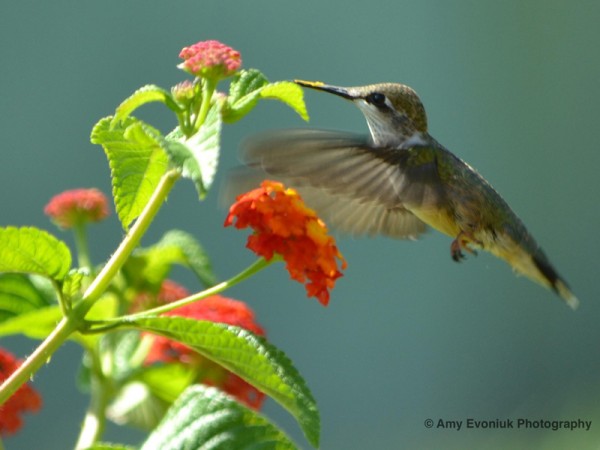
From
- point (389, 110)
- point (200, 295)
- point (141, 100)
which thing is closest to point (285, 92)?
point (141, 100)

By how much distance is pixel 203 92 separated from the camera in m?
1.32

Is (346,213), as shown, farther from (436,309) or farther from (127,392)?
(436,309)

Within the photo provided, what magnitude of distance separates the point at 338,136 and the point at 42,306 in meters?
0.56

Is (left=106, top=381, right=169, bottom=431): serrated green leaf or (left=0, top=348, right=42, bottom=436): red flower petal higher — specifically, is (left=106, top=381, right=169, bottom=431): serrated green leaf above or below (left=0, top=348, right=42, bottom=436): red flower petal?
above

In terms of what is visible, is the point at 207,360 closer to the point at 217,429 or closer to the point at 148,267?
the point at 148,267

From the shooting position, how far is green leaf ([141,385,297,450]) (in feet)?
3.89

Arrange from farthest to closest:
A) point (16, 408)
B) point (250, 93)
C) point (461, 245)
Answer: point (461, 245) → point (16, 408) → point (250, 93)

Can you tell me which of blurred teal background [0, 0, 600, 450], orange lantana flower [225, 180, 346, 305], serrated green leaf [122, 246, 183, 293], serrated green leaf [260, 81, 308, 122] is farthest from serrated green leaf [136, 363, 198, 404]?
blurred teal background [0, 0, 600, 450]

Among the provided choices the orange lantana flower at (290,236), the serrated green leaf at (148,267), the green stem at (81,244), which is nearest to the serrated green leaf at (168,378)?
the serrated green leaf at (148,267)

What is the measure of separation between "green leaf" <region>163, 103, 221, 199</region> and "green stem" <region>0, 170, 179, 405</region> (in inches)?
2.7

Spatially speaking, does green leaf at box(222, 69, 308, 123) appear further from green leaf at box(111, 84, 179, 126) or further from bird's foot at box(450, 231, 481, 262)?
bird's foot at box(450, 231, 481, 262)

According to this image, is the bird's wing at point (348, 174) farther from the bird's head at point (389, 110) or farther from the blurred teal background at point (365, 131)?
the blurred teal background at point (365, 131)

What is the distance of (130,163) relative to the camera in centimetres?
126

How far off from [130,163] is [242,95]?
20cm
